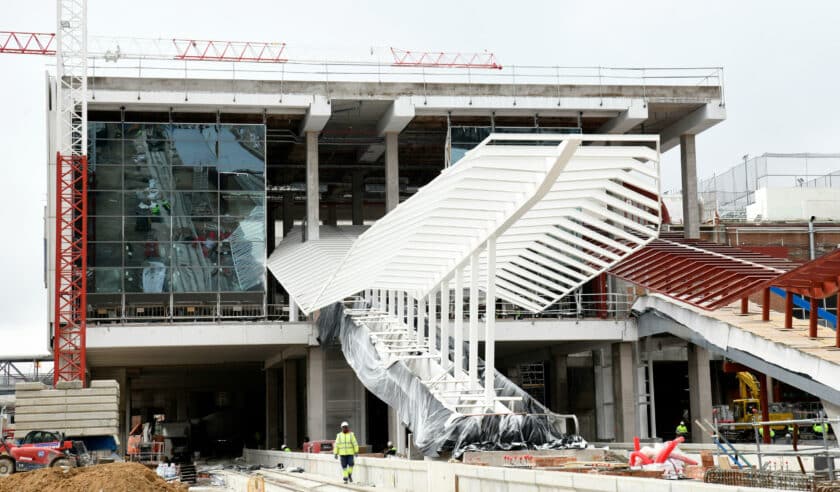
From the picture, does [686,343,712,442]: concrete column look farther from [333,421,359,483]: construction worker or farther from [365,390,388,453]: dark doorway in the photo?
[333,421,359,483]: construction worker

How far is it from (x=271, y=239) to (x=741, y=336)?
4304 centimetres

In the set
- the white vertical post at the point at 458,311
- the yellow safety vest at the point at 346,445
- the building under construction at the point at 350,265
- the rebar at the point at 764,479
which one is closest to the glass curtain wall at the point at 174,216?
the building under construction at the point at 350,265

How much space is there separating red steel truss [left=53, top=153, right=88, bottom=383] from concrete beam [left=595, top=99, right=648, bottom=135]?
24.2m

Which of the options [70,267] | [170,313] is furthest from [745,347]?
[70,267]

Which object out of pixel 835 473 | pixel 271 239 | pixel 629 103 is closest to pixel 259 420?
pixel 271 239

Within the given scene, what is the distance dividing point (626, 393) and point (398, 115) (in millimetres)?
16033

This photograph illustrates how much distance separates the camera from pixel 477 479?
838 inches

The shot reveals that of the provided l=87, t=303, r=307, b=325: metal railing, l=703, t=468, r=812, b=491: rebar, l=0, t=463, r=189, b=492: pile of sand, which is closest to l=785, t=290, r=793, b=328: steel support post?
l=703, t=468, r=812, b=491: rebar

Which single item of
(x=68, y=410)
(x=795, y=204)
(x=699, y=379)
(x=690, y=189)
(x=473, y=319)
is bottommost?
(x=68, y=410)

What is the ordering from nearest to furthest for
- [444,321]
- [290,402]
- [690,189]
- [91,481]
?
1. [91,481]
2. [444,321]
3. [690,189]
4. [290,402]

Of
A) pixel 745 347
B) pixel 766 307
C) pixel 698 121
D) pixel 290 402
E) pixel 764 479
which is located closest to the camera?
pixel 764 479

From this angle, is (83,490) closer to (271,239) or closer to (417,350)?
(417,350)

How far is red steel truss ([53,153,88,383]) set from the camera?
4972 cm

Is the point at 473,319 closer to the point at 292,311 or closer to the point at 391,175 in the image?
the point at 292,311
